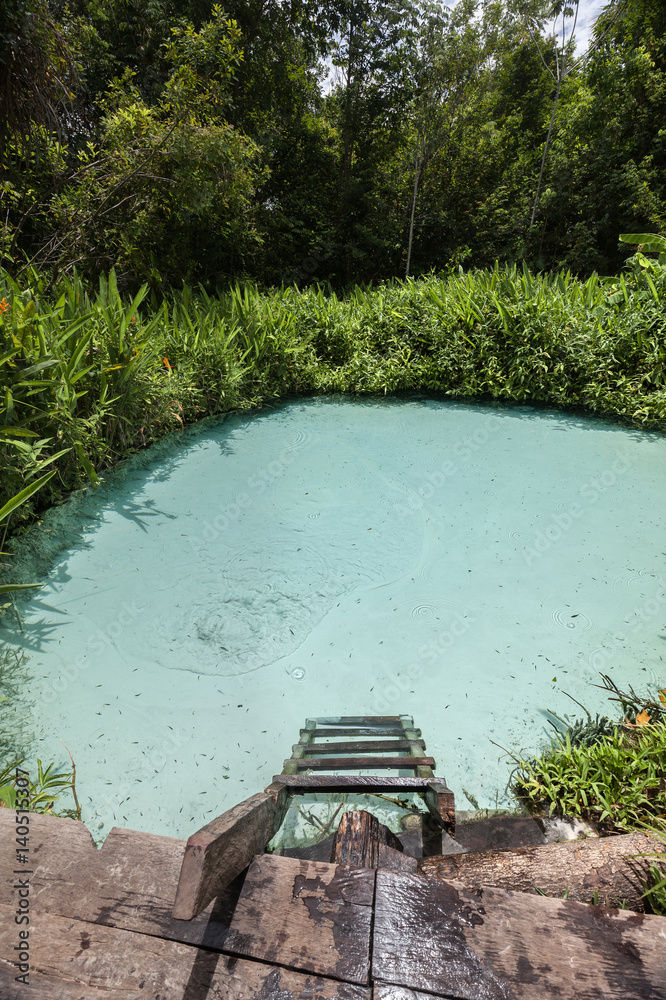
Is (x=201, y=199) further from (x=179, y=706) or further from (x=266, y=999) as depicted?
(x=266, y=999)

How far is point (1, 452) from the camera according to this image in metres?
2.36

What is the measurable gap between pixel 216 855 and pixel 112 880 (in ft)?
0.73

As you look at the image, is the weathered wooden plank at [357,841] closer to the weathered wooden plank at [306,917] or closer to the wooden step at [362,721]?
the weathered wooden plank at [306,917]

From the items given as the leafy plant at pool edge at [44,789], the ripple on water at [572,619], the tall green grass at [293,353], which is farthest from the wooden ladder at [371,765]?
the tall green grass at [293,353]

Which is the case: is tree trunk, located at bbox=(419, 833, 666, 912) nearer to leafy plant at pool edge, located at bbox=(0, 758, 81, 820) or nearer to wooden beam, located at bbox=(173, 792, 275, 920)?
wooden beam, located at bbox=(173, 792, 275, 920)

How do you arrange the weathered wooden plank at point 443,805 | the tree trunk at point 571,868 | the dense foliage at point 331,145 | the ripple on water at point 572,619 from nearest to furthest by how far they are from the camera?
1. the tree trunk at point 571,868
2. the weathered wooden plank at point 443,805
3. the ripple on water at point 572,619
4. the dense foliage at point 331,145

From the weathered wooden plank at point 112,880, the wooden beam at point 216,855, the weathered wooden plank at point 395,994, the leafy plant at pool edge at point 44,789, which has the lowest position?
the leafy plant at pool edge at point 44,789

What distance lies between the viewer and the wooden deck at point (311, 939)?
612 millimetres

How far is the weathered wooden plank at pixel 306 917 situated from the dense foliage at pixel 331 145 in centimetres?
506

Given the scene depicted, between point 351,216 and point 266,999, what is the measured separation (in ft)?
36.6

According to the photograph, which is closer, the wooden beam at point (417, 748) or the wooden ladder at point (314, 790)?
the wooden ladder at point (314, 790)

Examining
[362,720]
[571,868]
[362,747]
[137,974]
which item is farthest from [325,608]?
[137,974]

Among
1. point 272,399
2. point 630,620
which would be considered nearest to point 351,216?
point 272,399

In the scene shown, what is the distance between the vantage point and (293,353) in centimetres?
472
